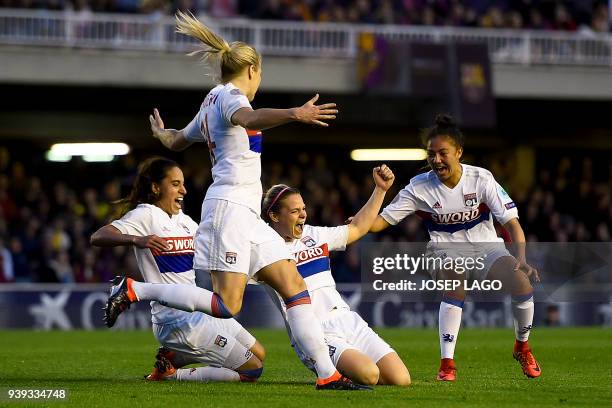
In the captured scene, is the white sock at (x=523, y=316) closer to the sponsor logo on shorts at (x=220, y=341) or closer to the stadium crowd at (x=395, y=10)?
the sponsor logo on shorts at (x=220, y=341)

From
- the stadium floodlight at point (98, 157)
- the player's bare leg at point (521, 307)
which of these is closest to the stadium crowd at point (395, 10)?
the stadium floodlight at point (98, 157)

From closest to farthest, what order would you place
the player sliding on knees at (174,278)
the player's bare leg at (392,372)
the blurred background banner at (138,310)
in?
the player's bare leg at (392,372)
the player sliding on knees at (174,278)
the blurred background banner at (138,310)

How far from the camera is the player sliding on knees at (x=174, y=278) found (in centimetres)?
881

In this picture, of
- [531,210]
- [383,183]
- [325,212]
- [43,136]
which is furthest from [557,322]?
[383,183]

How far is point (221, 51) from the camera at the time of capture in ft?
25.0

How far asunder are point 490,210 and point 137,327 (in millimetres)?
10954

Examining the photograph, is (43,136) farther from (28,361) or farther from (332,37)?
(28,361)

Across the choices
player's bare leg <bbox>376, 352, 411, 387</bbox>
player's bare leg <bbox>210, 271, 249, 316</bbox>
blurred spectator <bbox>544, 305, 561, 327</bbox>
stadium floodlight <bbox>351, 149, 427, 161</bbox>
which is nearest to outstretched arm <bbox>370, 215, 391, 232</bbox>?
player's bare leg <bbox>376, 352, 411, 387</bbox>

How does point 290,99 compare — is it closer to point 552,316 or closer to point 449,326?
point 552,316

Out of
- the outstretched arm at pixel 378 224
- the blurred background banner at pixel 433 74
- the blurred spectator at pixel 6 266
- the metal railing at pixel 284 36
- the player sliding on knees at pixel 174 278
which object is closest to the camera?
the player sliding on knees at pixel 174 278

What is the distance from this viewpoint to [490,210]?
9.22 meters

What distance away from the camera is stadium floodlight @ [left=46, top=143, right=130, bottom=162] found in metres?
24.2

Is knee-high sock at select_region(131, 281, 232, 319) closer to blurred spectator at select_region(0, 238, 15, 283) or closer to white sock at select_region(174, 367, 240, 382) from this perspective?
white sock at select_region(174, 367, 240, 382)

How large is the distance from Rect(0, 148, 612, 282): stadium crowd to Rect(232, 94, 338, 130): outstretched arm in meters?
11.9
